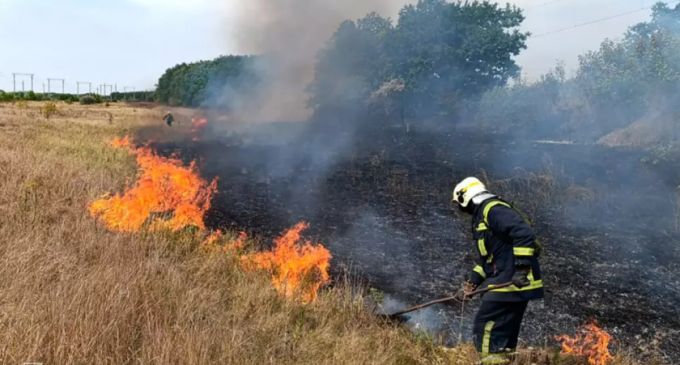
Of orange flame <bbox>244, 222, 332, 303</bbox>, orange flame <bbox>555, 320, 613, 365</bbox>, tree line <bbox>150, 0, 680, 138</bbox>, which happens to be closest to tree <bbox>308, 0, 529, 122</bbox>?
tree line <bbox>150, 0, 680, 138</bbox>

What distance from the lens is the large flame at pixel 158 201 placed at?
7191 millimetres

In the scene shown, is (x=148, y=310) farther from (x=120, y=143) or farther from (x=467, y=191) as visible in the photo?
(x=120, y=143)

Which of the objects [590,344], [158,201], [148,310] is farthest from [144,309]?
[158,201]

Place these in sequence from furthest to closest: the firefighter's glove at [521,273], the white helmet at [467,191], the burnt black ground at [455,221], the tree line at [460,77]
Result: the tree line at [460,77]
the burnt black ground at [455,221]
the white helmet at [467,191]
the firefighter's glove at [521,273]

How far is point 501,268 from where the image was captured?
4.38 metres

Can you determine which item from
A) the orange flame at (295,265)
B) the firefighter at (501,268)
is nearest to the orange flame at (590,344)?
the firefighter at (501,268)

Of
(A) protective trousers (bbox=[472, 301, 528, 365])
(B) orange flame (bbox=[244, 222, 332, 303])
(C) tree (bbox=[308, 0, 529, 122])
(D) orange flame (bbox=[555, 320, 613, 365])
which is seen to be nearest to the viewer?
(A) protective trousers (bbox=[472, 301, 528, 365])

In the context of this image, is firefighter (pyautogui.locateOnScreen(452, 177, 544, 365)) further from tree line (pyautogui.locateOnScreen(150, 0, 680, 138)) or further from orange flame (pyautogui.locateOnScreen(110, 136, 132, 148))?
tree line (pyautogui.locateOnScreen(150, 0, 680, 138))

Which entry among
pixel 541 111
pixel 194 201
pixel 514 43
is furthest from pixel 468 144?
pixel 194 201

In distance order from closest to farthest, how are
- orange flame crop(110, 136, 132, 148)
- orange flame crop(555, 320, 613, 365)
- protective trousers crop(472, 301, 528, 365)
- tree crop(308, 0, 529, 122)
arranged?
protective trousers crop(472, 301, 528, 365)
orange flame crop(555, 320, 613, 365)
orange flame crop(110, 136, 132, 148)
tree crop(308, 0, 529, 122)

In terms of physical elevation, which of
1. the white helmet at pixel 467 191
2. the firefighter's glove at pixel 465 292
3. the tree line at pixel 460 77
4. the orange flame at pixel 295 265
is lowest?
the orange flame at pixel 295 265

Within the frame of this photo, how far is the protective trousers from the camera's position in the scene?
14.1 ft

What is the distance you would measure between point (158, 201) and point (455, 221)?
687 centimetres

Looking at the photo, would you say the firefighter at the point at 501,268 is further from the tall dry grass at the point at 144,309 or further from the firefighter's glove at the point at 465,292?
the tall dry grass at the point at 144,309
